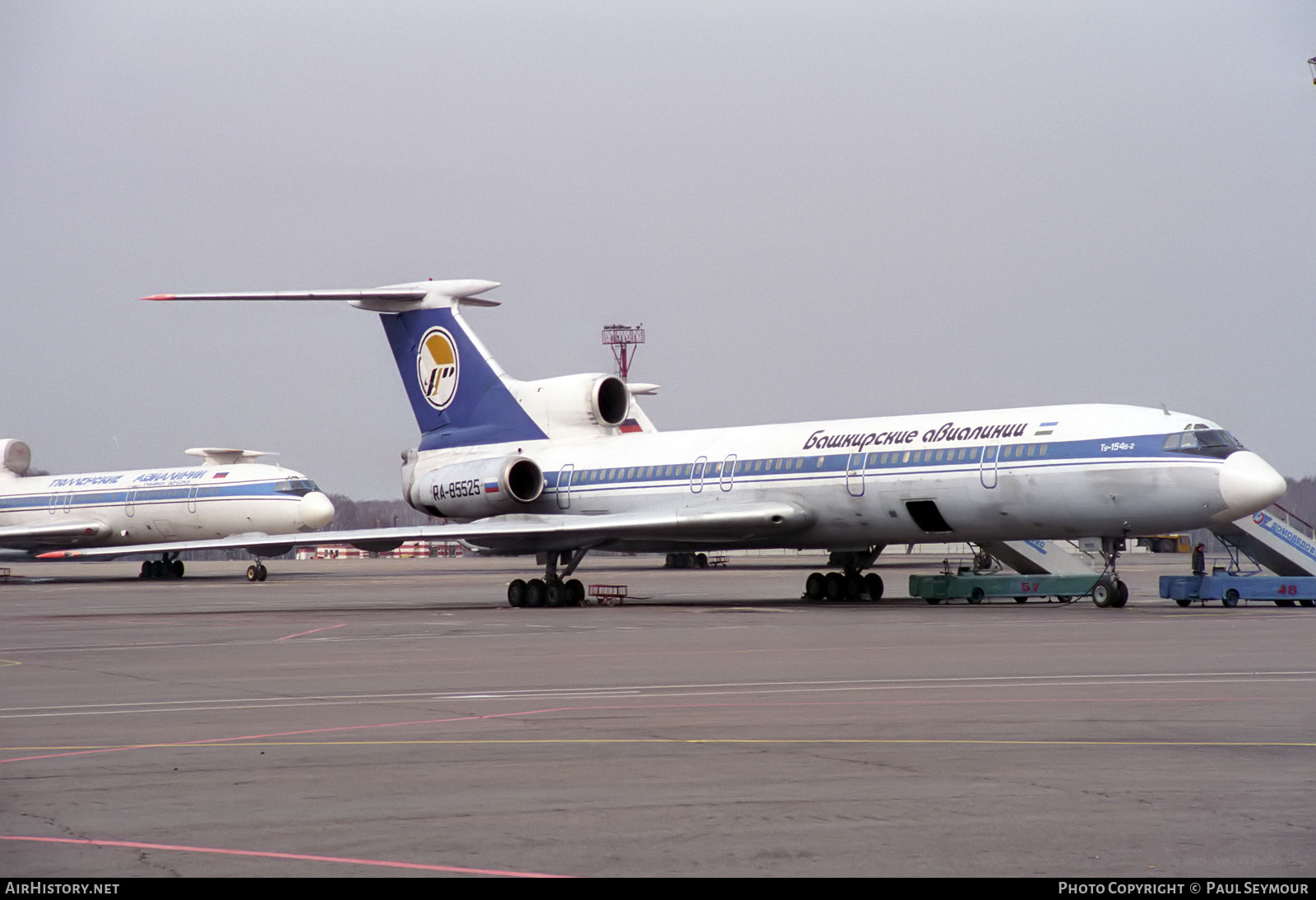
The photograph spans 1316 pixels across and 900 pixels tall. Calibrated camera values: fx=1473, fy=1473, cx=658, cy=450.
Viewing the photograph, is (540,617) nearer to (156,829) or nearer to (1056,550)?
(1056,550)

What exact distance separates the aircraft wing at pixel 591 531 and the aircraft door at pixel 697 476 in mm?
423

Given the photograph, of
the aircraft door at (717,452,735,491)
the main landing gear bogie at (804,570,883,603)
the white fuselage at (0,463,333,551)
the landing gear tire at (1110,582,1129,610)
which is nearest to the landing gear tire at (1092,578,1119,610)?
the landing gear tire at (1110,582,1129,610)

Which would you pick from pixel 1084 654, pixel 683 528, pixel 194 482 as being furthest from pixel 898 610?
pixel 194 482

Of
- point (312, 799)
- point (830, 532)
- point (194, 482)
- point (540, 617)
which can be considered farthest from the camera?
point (194, 482)

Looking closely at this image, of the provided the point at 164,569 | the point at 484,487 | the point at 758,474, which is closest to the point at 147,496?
the point at 164,569

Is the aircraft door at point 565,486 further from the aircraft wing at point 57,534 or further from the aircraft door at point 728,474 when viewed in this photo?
the aircraft wing at point 57,534

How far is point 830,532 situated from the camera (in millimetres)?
29016

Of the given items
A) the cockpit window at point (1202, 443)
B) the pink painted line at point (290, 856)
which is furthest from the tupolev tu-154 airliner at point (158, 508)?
the pink painted line at point (290, 856)

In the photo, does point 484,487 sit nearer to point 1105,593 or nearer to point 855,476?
point 855,476

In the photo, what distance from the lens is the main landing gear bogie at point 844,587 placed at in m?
31.0

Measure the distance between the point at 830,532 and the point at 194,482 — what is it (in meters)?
30.9

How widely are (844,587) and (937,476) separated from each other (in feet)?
16.9

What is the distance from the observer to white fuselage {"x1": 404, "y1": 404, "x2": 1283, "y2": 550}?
24.2m

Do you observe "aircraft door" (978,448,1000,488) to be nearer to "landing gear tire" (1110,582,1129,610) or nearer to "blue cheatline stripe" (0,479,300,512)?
"landing gear tire" (1110,582,1129,610)
